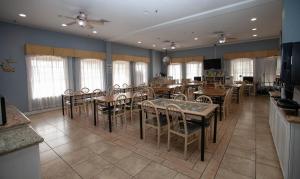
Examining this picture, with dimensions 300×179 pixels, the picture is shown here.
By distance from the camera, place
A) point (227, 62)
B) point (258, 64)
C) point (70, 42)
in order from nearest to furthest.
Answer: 1. point (70, 42)
2. point (258, 64)
3. point (227, 62)

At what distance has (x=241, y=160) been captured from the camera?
2.35 metres

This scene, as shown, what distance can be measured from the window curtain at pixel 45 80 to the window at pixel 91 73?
25.9 inches

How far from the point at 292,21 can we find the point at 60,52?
6524 millimetres

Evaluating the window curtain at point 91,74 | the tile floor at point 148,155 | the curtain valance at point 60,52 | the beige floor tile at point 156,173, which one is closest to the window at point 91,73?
the window curtain at point 91,74

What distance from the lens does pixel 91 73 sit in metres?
6.86

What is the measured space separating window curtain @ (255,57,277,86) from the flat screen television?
1849mm

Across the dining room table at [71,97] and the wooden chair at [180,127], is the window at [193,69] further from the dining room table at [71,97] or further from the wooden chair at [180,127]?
the wooden chair at [180,127]

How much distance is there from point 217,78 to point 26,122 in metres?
9.14

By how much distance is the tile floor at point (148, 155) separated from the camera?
6.88 feet

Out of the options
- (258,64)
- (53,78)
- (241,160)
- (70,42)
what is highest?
(70,42)

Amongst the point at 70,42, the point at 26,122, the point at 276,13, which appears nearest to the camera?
the point at 26,122

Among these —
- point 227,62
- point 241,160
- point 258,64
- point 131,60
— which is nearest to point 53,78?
point 131,60

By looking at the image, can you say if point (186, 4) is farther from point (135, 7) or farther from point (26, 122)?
point (26, 122)

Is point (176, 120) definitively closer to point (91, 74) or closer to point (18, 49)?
point (91, 74)
